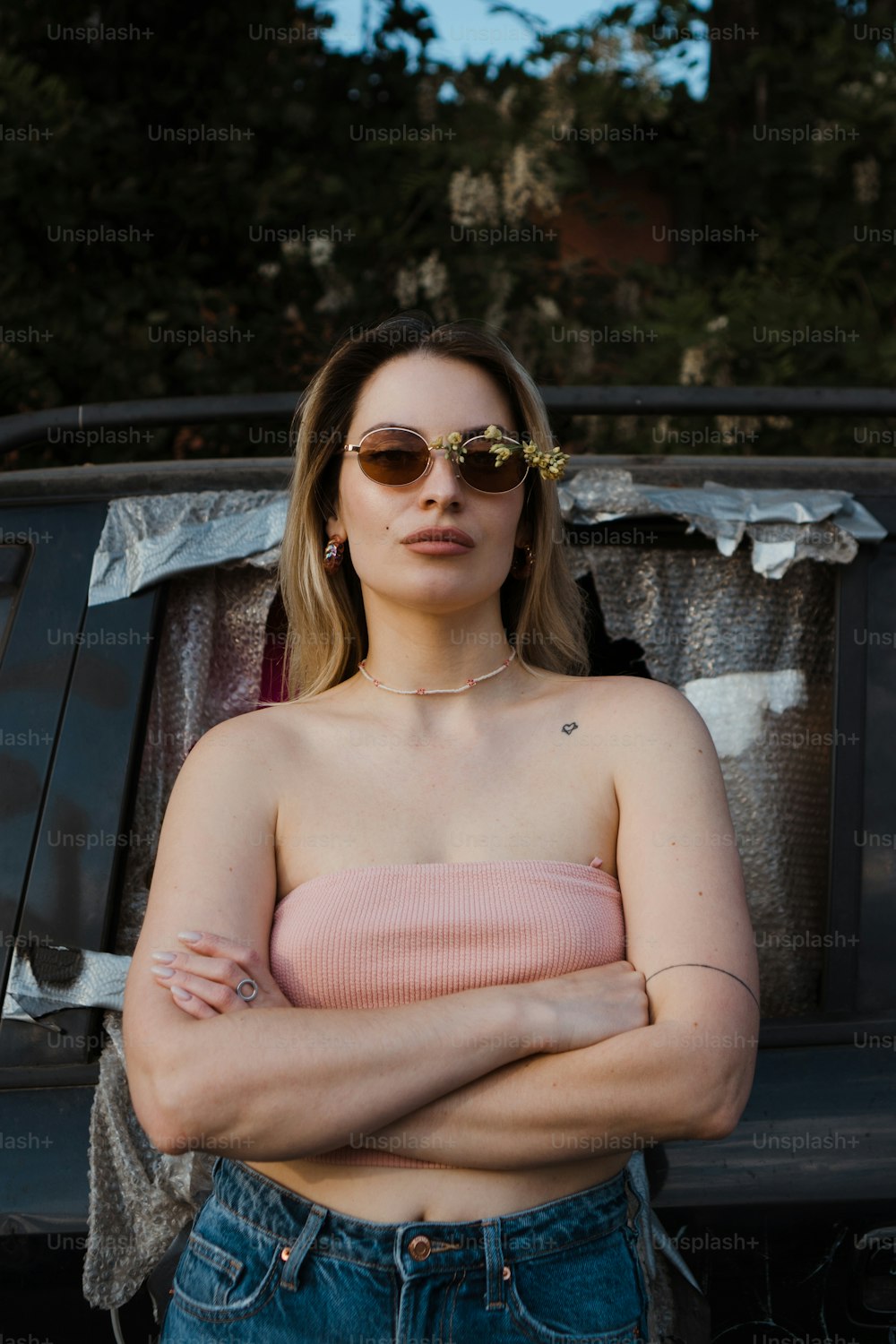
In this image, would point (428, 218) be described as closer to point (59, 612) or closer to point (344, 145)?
point (344, 145)

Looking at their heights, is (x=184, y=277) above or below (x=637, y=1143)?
above

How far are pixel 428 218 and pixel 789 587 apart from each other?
392cm

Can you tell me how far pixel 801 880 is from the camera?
8.45 ft

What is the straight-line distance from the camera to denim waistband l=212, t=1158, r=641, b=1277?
1777 mm

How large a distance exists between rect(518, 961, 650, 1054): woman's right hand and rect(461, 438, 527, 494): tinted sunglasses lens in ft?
2.73

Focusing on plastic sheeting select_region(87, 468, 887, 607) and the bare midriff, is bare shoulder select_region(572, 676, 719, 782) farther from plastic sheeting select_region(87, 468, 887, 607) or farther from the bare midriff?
plastic sheeting select_region(87, 468, 887, 607)

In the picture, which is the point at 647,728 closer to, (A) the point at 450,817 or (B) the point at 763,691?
(A) the point at 450,817

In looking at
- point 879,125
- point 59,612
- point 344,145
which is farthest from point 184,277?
point 59,612

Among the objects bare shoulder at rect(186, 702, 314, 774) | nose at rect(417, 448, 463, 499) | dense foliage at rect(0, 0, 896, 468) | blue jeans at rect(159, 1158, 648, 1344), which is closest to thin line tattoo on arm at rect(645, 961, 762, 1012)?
blue jeans at rect(159, 1158, 648, 1344)

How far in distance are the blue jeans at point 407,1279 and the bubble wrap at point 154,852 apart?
0.32 m

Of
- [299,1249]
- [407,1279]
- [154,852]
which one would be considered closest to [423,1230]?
[407,1279]

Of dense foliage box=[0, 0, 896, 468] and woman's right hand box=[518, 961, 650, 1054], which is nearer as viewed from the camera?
woman's right hand box=[518, 961, 650, 1054]

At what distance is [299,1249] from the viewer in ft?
5.93

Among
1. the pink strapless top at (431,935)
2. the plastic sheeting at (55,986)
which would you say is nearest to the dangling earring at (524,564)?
the pink strapless top at (431,935)
